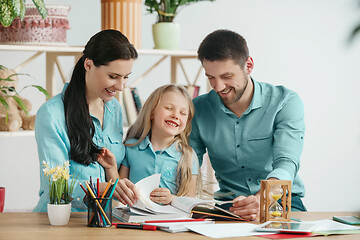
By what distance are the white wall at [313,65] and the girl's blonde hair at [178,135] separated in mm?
1860

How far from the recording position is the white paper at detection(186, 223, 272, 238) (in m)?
1.50

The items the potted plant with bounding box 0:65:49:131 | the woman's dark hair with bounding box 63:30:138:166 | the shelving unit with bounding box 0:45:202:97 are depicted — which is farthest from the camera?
the shelving unit with bounding box 0:45:202:97

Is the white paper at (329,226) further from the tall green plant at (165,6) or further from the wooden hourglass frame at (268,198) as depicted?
the tall green plant at (165,6)

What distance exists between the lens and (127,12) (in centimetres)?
313

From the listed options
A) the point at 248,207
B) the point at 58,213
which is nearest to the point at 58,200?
the point at 58,213

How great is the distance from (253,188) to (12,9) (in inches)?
58.5

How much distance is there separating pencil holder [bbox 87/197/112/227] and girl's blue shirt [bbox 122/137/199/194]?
596mm

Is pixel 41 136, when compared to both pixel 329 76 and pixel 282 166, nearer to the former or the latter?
pixel 282 166

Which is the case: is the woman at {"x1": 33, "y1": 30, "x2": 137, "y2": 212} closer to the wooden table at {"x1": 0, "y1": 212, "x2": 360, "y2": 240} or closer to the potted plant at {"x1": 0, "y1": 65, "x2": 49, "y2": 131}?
the wooden table at {"x1": 0, "y1": 212, "x2": 360, "y2": 240}

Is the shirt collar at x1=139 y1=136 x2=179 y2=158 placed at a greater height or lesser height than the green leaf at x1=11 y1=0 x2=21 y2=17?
lesser

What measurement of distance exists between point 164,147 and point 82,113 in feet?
1.31

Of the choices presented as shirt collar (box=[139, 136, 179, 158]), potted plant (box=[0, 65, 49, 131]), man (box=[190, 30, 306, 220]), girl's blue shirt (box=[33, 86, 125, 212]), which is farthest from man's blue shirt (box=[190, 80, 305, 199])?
potted plant (box=[0, 65, 49, 131])

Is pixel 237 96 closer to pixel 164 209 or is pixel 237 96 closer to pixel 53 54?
pixel 164 209

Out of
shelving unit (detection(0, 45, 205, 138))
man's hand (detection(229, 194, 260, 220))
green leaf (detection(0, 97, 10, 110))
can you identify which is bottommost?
man's hand (detection(229, 194, 260, 220))
